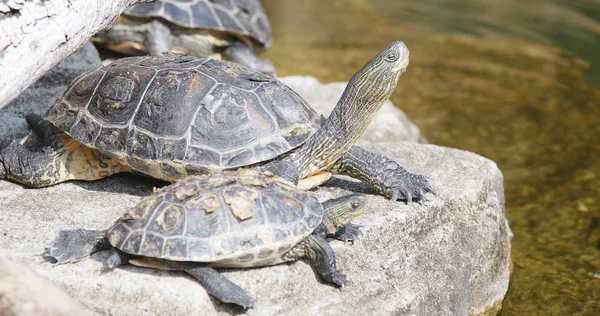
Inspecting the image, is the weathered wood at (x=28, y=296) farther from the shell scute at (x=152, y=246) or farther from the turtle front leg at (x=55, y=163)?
the turtle front leg at (x=55, y=163)

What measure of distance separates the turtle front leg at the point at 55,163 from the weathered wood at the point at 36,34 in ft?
2.63

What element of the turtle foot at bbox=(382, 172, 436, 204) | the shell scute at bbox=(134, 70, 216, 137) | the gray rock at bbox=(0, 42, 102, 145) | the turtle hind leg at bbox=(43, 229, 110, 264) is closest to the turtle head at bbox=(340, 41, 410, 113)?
the turtle foot at bbox=(382, 172, 436, 204)

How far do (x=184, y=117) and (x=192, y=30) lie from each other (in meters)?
4.08

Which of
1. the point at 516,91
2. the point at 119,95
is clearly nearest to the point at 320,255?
the point at 119,95

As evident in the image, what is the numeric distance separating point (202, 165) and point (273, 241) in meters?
0.98

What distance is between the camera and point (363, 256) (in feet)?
15.0

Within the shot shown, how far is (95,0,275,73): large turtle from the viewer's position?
27.6 ft

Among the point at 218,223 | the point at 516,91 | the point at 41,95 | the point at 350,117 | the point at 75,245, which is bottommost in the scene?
the point at 516,91

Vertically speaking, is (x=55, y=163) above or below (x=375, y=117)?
above

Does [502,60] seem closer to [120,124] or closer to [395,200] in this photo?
[395,200]

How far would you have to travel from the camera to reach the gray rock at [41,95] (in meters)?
5.86

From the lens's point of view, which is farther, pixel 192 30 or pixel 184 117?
pixel 192 30

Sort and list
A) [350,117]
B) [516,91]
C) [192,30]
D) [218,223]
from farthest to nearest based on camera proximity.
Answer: [516,91] < [192,30] < [350,117] < [218,223]

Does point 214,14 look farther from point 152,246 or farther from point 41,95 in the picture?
point 152,246
